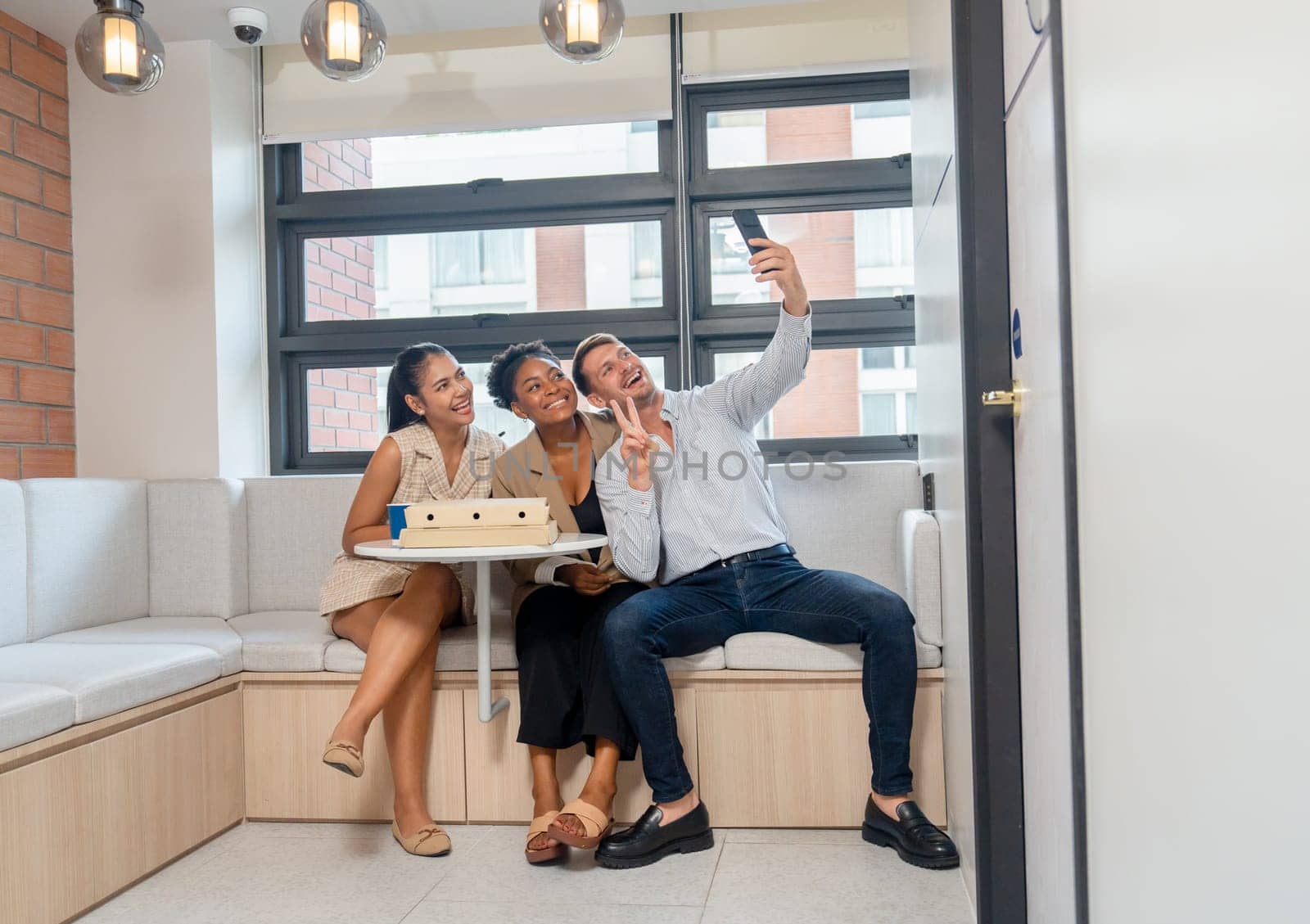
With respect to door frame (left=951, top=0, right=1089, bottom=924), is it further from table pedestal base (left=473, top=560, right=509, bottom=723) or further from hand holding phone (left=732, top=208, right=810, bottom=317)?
table pedestal base (left=473, top=560, right=509, bottom=723)

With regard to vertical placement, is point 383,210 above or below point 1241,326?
above

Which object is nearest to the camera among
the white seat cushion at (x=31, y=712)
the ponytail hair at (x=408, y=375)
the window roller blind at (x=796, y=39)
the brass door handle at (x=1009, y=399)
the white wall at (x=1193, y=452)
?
the white wall at (x=1193, y=452)

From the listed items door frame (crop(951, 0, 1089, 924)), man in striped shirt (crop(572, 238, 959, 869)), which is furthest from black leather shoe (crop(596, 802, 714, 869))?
door frame (crop(951, 0, 1089, 924))

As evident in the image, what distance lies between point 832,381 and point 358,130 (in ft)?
6.17

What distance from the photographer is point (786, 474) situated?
3275mm

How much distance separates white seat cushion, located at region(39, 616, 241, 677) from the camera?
2809mm

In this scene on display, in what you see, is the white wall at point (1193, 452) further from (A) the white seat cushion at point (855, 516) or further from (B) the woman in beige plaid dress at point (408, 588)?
A: (A) the white seat cushion at point (855, 516)

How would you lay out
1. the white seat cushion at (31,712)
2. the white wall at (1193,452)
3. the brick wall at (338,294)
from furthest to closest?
the brick wall at (338,294)
the white seat cushion at (31,712)
the white wall at (1193,452)

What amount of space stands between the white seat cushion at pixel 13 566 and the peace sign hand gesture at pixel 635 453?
5.27ft

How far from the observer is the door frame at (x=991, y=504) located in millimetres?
1921

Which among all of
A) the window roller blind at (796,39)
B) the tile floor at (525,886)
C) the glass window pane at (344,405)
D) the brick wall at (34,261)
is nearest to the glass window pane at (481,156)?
the window roller blind at (796,39)

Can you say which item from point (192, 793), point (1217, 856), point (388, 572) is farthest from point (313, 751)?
point (1217, 856)

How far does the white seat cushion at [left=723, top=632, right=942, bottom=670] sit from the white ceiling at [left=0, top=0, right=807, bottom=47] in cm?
209

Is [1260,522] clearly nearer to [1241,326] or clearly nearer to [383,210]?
[1241,326]
